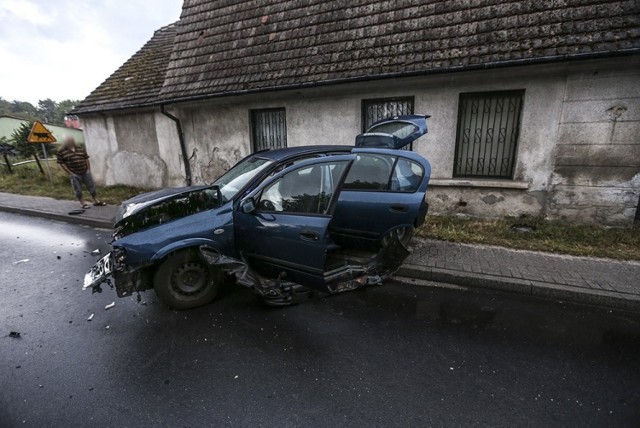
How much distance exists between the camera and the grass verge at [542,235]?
15.0ft

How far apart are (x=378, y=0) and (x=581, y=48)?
4.02 metres

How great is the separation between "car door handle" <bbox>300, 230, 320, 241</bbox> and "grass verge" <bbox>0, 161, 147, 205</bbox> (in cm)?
776

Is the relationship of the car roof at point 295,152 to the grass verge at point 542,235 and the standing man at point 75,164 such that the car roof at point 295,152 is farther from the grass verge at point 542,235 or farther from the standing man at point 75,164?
the standing man at point 75,164

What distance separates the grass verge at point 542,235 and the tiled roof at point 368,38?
2834 mm

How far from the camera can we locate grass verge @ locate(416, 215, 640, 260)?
459 cm

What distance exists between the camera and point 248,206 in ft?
10.9

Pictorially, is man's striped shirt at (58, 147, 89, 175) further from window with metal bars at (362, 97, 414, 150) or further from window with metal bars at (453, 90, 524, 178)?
window with metal bars at (453, 90, 524, 178)

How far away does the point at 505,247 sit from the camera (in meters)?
4.79

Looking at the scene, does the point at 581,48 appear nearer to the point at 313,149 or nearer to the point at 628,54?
the point at 628,54

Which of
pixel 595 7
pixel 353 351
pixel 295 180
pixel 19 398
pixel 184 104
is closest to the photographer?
pixel 19 398

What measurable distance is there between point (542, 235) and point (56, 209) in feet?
36.9

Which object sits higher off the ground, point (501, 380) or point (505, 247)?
point (505, 247)

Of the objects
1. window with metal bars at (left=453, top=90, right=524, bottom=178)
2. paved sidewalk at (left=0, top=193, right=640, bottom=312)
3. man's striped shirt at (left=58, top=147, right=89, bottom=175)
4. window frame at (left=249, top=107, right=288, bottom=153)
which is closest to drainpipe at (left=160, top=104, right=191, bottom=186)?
window frame at (left=249, top=107, right=288, bottom=153)

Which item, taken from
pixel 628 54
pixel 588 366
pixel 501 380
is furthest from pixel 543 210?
pixel 501 380
